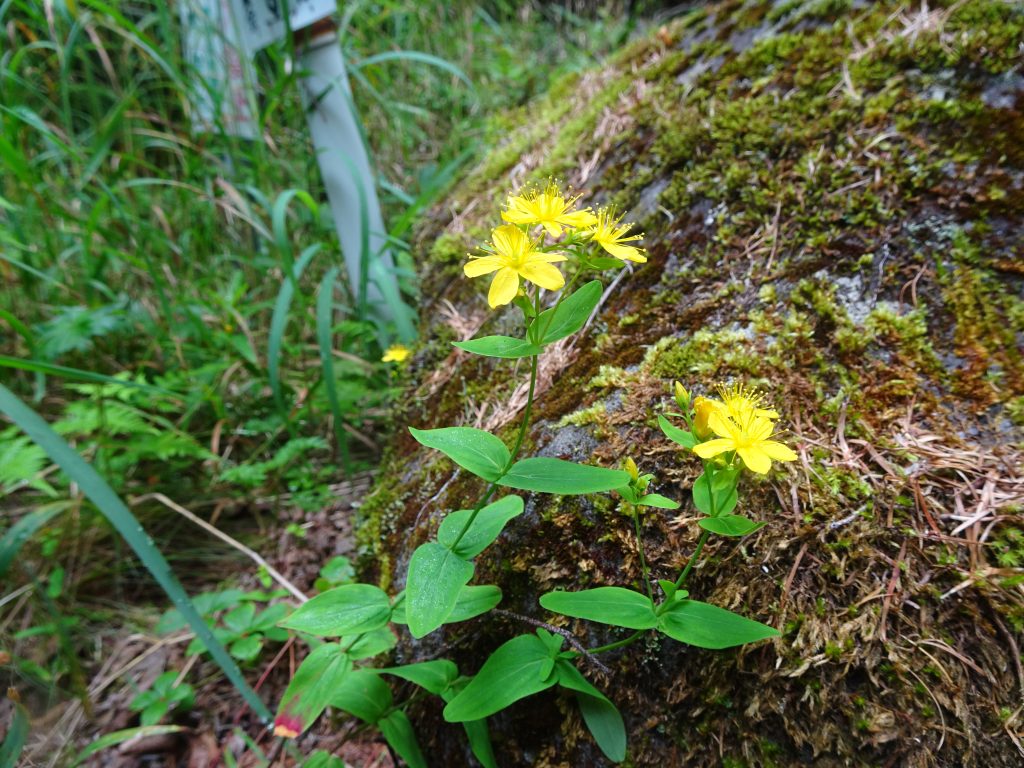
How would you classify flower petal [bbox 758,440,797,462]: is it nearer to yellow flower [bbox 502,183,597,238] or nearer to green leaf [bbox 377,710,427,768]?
yellow flower [bbox 502,183,597,238]

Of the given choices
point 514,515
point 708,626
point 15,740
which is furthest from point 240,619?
point 708,626

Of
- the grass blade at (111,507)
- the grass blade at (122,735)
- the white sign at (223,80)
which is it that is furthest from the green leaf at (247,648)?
the white sign at (223,80)

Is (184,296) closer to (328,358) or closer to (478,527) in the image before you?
(328,358)

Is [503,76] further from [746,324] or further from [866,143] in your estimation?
[746,324]

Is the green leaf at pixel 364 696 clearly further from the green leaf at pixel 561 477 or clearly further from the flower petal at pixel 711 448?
the flower petal at pixel 711 448

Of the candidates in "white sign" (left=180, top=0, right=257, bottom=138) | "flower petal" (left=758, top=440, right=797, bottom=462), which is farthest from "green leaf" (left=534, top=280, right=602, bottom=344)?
"white sign" (left=180, top=0, right=257, bottom=138)

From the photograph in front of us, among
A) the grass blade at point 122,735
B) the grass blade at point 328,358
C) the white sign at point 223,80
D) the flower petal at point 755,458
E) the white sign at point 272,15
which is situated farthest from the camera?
the white sign at point 223,80
